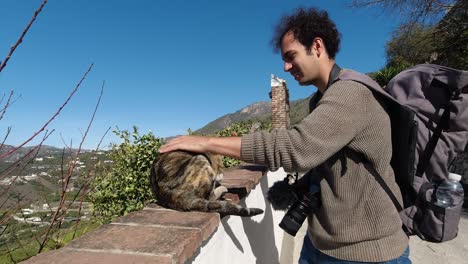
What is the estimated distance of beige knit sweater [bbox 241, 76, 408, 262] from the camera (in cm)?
135

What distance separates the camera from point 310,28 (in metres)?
1.71

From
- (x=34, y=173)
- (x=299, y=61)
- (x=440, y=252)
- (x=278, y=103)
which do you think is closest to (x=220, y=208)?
(x=299, y=61)

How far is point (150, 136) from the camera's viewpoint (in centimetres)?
432

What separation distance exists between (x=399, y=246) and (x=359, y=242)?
7.8 inches

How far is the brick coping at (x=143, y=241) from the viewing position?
1.08 metres

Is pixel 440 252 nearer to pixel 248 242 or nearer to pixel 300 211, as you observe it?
pixel 248 242

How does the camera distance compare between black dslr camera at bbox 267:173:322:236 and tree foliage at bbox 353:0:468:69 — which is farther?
tree foliage at bbox 353:0:468:69

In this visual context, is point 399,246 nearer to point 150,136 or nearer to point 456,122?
point 456,122

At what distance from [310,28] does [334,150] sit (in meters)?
0.71

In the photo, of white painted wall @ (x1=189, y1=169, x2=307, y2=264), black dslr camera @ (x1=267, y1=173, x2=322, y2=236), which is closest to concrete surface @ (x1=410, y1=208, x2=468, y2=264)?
white painted wall @ (x1=189, y1=169, x2=307, y2=264)

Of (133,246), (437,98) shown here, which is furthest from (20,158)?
(437,98)

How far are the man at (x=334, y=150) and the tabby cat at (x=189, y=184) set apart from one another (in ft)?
1.13

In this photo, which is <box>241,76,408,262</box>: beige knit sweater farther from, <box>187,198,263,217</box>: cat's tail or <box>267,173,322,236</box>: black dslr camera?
<box>187,198,263,217</box>: cat's tail

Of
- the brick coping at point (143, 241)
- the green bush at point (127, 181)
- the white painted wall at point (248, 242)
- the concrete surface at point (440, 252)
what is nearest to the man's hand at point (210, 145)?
the brick coping at point (143, 241)
